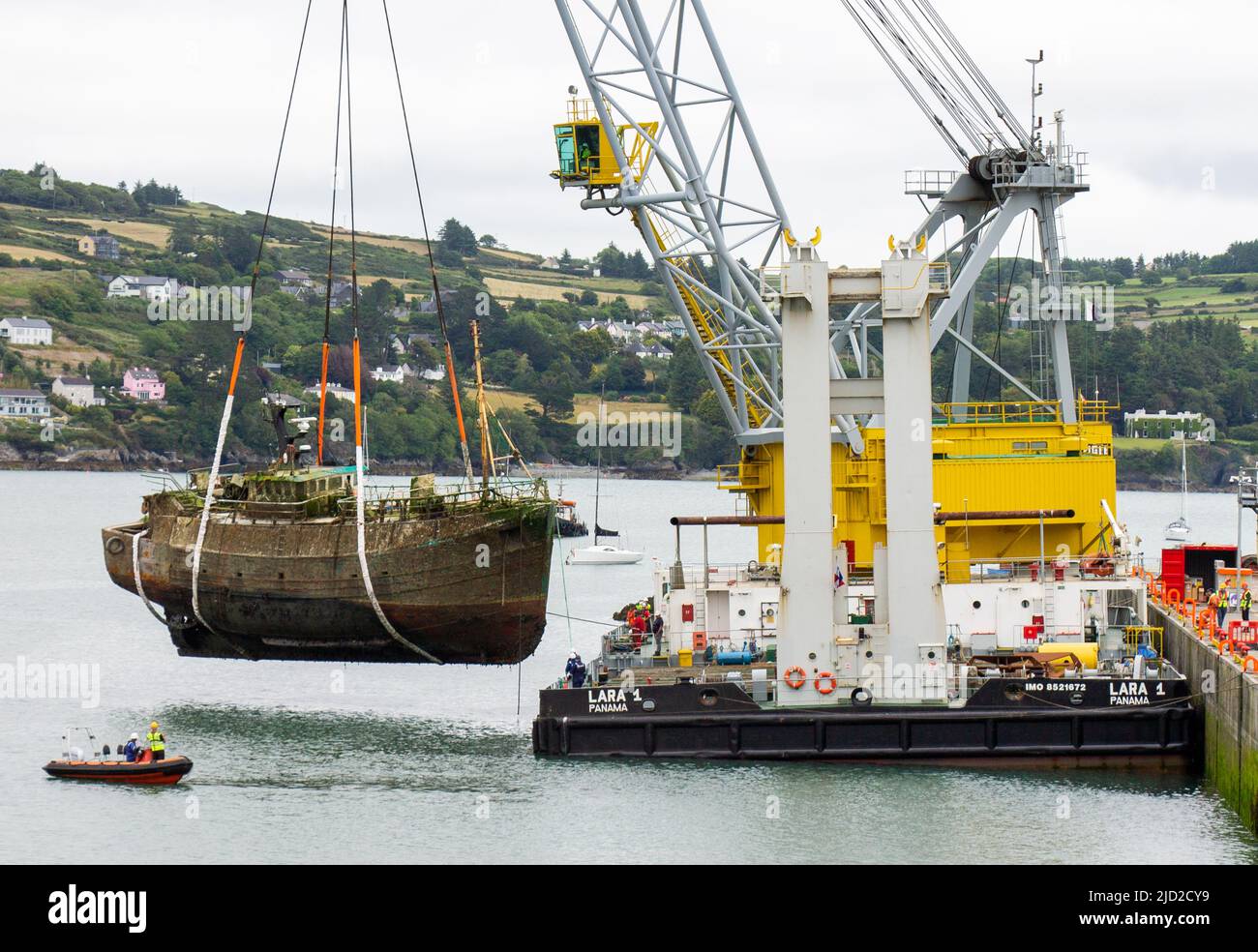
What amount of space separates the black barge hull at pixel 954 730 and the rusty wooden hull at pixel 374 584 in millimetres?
8600

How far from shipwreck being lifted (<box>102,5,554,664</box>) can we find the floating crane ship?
3744 millimetres

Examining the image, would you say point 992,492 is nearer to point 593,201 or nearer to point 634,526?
point 593,201

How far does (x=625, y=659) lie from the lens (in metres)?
43.0

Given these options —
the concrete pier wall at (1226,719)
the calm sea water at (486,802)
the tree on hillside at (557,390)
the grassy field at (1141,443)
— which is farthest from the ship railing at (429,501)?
the grassy field at (1141,443)

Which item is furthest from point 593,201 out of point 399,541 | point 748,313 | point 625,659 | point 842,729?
point 842,729

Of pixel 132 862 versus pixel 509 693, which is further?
pixel 509 693

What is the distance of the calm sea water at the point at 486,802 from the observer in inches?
1342

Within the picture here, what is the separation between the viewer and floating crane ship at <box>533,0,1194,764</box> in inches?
1547

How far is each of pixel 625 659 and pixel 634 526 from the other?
9788 cm

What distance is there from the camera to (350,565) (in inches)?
1838

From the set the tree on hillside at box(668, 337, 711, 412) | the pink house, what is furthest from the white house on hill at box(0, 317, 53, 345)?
the tree on hillside at box(668, 337, 711, 412)

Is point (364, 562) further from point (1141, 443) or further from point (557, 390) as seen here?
point (1141, 443)

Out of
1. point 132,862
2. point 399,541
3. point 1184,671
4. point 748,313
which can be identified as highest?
point 748,313

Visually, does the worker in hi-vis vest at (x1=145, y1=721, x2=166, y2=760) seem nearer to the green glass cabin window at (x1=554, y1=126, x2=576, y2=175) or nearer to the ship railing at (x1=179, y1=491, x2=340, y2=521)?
the ship railing at (x1=179, y1=491, x2=340, y2=521)
